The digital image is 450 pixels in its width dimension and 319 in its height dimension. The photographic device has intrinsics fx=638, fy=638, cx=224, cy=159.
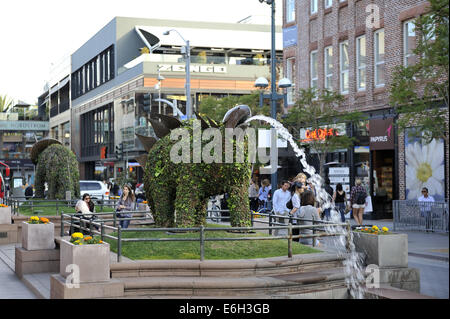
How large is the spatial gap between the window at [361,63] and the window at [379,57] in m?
0.97

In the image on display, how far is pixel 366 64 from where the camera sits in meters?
27.8

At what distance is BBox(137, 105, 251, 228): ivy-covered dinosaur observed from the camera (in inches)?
496

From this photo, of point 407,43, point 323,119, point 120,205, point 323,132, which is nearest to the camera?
point 120,205

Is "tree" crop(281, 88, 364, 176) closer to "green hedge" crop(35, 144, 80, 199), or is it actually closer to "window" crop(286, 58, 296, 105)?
"window" crop(286, 58, 296, 105)

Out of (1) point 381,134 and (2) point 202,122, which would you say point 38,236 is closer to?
(2) point 202,122

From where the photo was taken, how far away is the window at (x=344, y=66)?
97.1ft

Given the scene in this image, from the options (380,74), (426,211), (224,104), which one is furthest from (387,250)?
(224,104)

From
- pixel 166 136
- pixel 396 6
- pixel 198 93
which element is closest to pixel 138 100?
pixel 198 93

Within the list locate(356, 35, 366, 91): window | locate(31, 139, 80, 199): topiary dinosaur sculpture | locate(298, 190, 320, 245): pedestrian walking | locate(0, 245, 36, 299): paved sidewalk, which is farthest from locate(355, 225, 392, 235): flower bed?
locate(356, 35, 366, 91): window

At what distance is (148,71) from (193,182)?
43.2 m

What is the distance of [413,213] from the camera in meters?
21.4

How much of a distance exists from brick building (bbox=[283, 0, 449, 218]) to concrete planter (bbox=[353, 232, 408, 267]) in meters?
12.3

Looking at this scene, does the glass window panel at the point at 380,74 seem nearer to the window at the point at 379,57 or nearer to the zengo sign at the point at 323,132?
the window at the point at 379,57

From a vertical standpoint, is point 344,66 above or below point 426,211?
above
